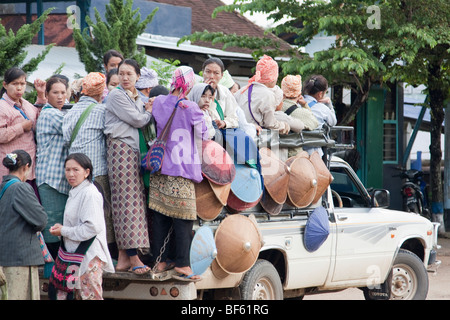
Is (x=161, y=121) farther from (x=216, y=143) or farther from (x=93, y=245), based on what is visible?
(x=93, y=245)

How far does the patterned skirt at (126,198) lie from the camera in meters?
5.93

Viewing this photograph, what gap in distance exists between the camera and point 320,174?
725cm

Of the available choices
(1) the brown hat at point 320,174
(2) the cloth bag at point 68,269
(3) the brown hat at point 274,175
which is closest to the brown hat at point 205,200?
(3) the brown hat at point 274,175

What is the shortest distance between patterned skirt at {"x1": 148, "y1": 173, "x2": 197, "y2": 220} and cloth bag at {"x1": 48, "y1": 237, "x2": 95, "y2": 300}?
608 millimetres

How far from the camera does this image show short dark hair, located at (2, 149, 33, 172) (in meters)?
5.59

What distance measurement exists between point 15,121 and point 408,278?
4.74 meters

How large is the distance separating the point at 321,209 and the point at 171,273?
2.05 m

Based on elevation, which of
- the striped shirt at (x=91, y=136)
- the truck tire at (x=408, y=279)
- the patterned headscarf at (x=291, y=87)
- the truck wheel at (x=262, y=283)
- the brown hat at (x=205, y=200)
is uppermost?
the patterned headscarf at (x=291, y=87)

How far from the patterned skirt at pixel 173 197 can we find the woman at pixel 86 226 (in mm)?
463

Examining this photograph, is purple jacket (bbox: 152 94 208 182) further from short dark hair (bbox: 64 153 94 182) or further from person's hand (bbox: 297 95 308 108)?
person's hand (bbox: 297 95 308 108)

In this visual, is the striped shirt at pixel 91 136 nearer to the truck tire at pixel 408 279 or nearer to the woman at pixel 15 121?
the woman at pixel 15 121

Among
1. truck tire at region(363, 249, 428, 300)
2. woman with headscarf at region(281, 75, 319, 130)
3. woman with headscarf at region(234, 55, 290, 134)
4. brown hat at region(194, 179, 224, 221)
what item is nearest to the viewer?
brown hat at region(194, 179, 224, 221)

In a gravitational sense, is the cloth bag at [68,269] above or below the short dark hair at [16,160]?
below

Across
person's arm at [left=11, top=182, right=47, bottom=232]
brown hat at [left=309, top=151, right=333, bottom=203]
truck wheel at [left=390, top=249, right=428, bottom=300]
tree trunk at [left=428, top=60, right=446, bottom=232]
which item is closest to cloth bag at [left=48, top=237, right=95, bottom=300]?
person's arm at [left=11, top=182, right=47, bottom=232]
